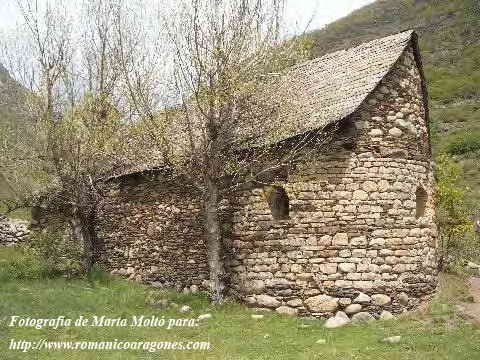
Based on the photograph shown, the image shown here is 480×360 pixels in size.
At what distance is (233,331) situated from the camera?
8.40 metres

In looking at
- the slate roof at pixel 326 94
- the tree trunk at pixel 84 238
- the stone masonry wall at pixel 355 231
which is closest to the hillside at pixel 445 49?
the slate roof at pixel 326 94

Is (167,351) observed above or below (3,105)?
below

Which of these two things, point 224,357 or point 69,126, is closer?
point 224,357

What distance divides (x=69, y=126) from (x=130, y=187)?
2.09 metres

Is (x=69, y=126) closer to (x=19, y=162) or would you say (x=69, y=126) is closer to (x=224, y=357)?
(x=19, y=162)

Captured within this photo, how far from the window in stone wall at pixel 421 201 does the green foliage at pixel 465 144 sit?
1872 cm

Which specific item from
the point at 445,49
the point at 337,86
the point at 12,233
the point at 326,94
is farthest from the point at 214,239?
the point at 445,49

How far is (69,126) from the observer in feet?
39.9

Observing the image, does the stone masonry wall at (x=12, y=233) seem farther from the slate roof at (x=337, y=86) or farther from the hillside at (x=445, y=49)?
the hillside at (x=445, y=49)

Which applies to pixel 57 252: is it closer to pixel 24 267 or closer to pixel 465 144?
pixel 24 267

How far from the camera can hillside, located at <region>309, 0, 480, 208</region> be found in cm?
2873

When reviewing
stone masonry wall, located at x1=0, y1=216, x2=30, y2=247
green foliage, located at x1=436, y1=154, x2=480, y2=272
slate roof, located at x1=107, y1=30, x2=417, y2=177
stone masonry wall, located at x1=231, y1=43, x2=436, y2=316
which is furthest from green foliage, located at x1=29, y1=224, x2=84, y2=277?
green foliage, located at x1=436, y1=154, x2=480, y2=272

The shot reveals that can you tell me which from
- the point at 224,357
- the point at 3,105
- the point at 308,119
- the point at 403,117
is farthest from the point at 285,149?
the point at 3,105

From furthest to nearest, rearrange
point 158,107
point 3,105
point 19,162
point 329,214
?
point 3,105 < point 19,162 < point 158,107 < point 329,214
